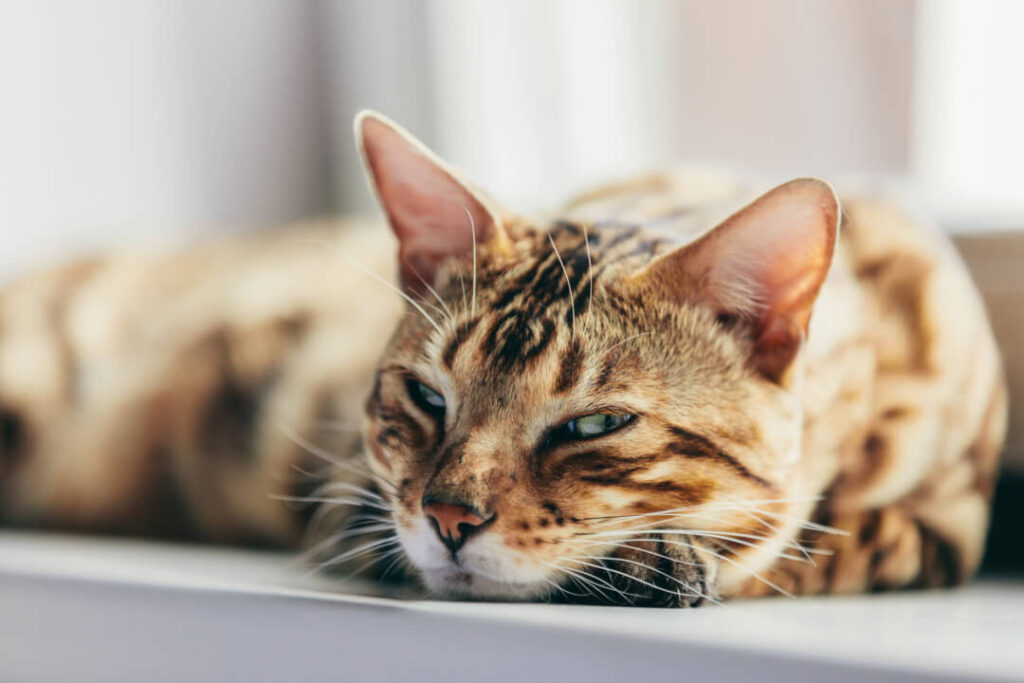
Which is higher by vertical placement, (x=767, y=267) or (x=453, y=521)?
(x=767, y=267)

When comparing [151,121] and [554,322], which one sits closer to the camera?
[554,322]

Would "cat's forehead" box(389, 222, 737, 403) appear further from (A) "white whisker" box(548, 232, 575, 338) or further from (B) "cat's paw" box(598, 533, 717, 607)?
(B) "cat's paw" box(598, 533, 717, 607)

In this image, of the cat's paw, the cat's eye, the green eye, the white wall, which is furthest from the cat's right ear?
the white wall

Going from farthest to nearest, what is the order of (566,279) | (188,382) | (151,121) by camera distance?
(151,121) < (188,382) < (566,279)

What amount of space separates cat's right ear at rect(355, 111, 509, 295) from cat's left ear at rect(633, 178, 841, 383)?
0.59 feet

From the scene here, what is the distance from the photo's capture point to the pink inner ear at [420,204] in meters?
0.94

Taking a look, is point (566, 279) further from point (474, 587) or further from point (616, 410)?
point (474, 587)

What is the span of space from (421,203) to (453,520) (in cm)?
33

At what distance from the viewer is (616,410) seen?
2.75 feet

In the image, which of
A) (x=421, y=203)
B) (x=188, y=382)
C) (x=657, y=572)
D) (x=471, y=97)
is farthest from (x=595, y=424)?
(x=471, y=97)

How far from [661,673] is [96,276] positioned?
1.42 meters

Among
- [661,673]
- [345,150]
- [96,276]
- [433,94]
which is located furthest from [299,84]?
[661,673]

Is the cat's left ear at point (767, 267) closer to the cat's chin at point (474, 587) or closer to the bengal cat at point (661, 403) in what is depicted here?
the bengal cat at point (661, 403)

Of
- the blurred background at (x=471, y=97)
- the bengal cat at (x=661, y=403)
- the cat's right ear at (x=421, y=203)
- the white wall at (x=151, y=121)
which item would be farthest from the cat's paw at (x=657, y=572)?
the white wall at (x=151, y=121)
